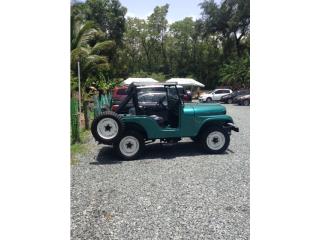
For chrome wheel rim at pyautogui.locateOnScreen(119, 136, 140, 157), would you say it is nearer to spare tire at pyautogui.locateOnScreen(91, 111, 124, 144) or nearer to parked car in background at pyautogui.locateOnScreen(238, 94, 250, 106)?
spare tire at pyautogui.locateOnScreen(91, 111, 124, 144)

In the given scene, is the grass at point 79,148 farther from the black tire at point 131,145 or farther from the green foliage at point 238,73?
the green foliage at point 238,73

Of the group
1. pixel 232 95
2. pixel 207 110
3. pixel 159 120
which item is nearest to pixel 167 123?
pixel 159 120

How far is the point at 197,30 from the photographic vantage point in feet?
126

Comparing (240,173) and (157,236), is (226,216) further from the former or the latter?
(240,173)

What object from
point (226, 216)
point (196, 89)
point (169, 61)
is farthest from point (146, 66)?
point (226, 216)

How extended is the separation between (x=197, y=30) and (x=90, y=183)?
35671mm

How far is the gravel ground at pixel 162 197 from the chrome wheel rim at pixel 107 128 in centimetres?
57

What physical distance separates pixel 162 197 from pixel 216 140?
308 centimetres

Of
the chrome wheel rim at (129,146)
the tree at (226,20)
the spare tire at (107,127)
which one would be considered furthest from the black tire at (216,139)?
the tree at (226,20)

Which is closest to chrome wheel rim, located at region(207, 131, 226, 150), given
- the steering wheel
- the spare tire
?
the steering wheel

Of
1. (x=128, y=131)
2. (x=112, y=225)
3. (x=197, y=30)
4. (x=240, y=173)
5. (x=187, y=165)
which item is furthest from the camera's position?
(x=197, y=30)

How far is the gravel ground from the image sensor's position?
361 centimetres

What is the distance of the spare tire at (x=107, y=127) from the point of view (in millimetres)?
6570

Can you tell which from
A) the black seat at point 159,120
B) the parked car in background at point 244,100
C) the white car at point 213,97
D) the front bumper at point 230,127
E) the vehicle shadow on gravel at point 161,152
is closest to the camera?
the vehicle shadow on gravel at point 161,152
